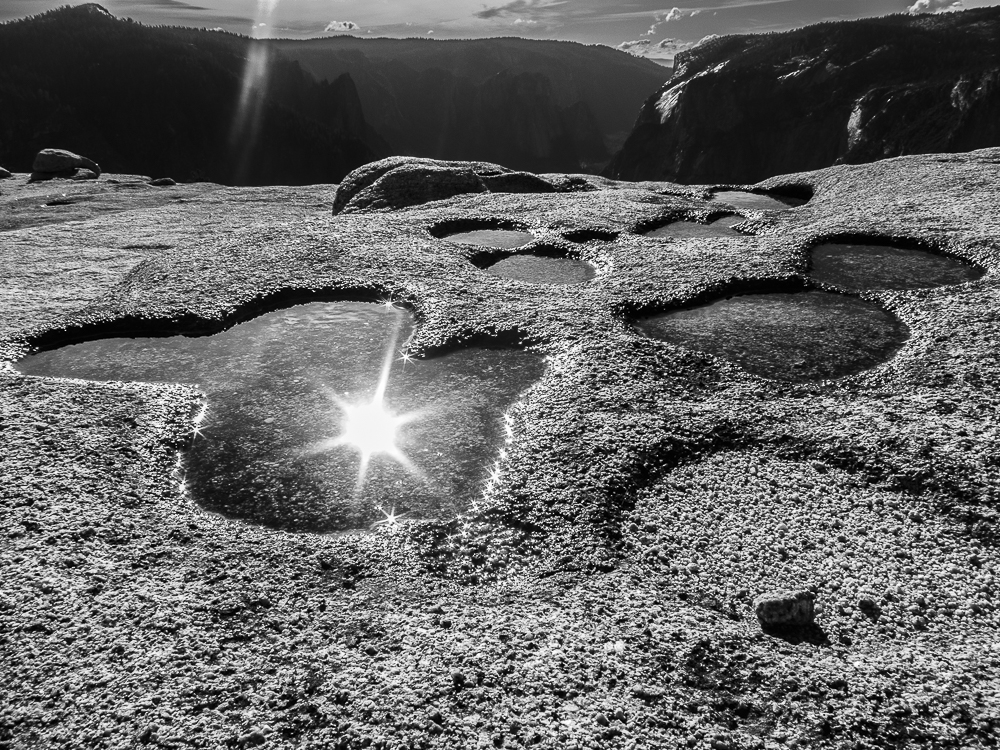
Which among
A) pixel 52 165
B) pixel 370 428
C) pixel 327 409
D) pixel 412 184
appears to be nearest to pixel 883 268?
pixel 370 428

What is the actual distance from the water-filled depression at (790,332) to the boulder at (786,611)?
269cm

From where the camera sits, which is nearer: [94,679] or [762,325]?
[94,679]

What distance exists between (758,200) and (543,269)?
6881 millimetres

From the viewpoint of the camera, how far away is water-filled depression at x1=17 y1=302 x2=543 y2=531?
425 cm

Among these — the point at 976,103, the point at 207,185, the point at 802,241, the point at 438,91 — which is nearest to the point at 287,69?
the point at 438,91

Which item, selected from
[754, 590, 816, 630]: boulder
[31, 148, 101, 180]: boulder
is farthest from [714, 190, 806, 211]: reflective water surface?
[31, 148, 101, 180]: boulder

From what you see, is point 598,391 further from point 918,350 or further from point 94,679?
point 94,679

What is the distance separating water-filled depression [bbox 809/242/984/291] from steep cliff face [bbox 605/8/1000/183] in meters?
86.3

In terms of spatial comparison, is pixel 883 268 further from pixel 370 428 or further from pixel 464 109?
pixel 464 109

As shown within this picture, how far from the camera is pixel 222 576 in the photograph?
3.54m

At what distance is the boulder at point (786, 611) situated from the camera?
3.19 m

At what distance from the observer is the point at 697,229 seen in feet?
34.5

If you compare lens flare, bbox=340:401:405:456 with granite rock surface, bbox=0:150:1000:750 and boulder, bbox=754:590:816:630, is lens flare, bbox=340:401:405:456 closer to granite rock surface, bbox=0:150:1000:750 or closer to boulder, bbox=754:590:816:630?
granite rock surface, bbox=0:150:1000:750

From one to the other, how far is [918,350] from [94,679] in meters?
6.45
